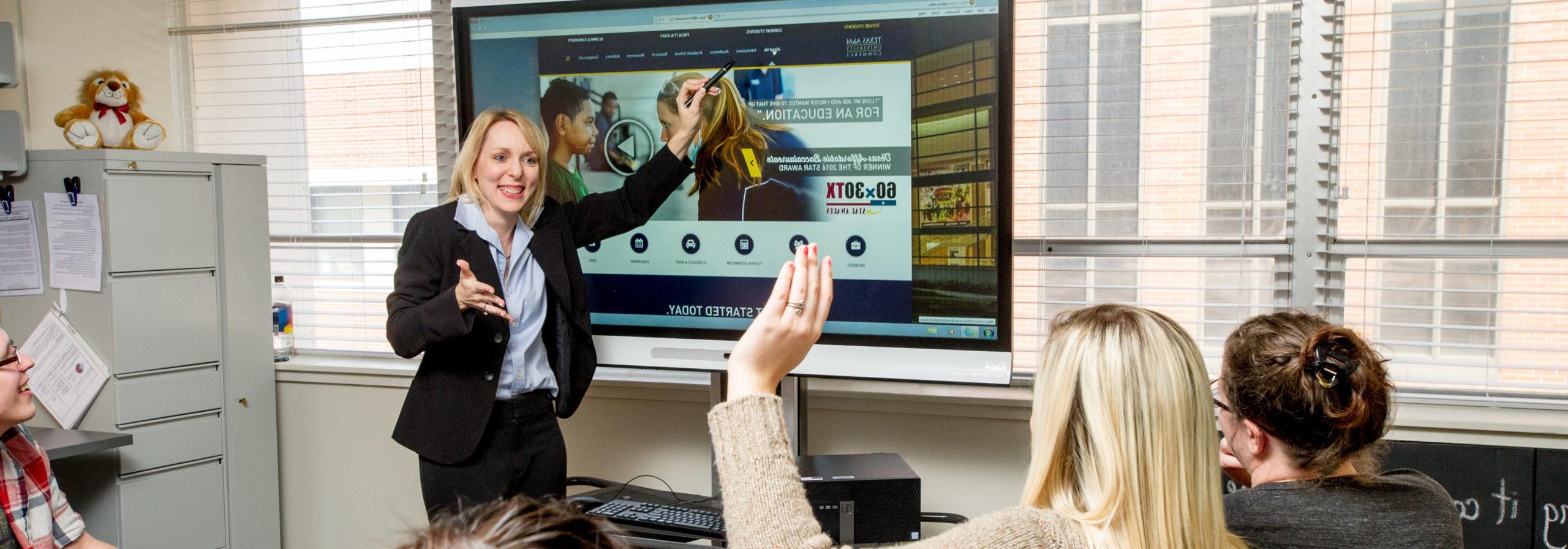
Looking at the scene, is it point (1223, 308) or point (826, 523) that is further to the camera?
point (1223, 308)

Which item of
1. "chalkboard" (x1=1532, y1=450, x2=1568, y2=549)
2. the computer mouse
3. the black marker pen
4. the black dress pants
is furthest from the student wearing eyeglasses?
"chalkboard" (x1=1532, y1=450, x2=1568, y2=549)

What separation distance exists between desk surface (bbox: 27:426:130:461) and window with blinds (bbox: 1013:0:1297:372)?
7.77 ft

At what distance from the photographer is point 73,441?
2443 millimetres

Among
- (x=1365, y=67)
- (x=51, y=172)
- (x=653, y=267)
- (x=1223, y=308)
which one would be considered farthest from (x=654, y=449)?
(x=1365, y=67)

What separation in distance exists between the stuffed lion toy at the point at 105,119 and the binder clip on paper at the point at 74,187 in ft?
0.39

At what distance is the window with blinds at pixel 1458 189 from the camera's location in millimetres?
2236

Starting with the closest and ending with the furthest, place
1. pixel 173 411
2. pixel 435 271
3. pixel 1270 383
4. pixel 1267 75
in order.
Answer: pixel 1270 383
pixel 435 271
pixel 1267 75
pixel 173 411

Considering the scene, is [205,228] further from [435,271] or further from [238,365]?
[435,271]

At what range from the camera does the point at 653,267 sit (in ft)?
8.08

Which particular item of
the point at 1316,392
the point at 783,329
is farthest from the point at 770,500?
the point at 1316,392

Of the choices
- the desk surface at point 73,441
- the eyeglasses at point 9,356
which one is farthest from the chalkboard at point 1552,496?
the desk surface at point 73,441

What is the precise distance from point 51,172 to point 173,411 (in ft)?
2.39

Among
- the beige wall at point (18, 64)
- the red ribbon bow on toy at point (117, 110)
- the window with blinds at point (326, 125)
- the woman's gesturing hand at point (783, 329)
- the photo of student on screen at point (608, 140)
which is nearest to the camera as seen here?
the woman's gesturing hand at point (783, 329)

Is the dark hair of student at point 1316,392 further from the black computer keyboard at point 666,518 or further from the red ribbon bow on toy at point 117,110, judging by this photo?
the red ribbon bow on toy at point 117,110
